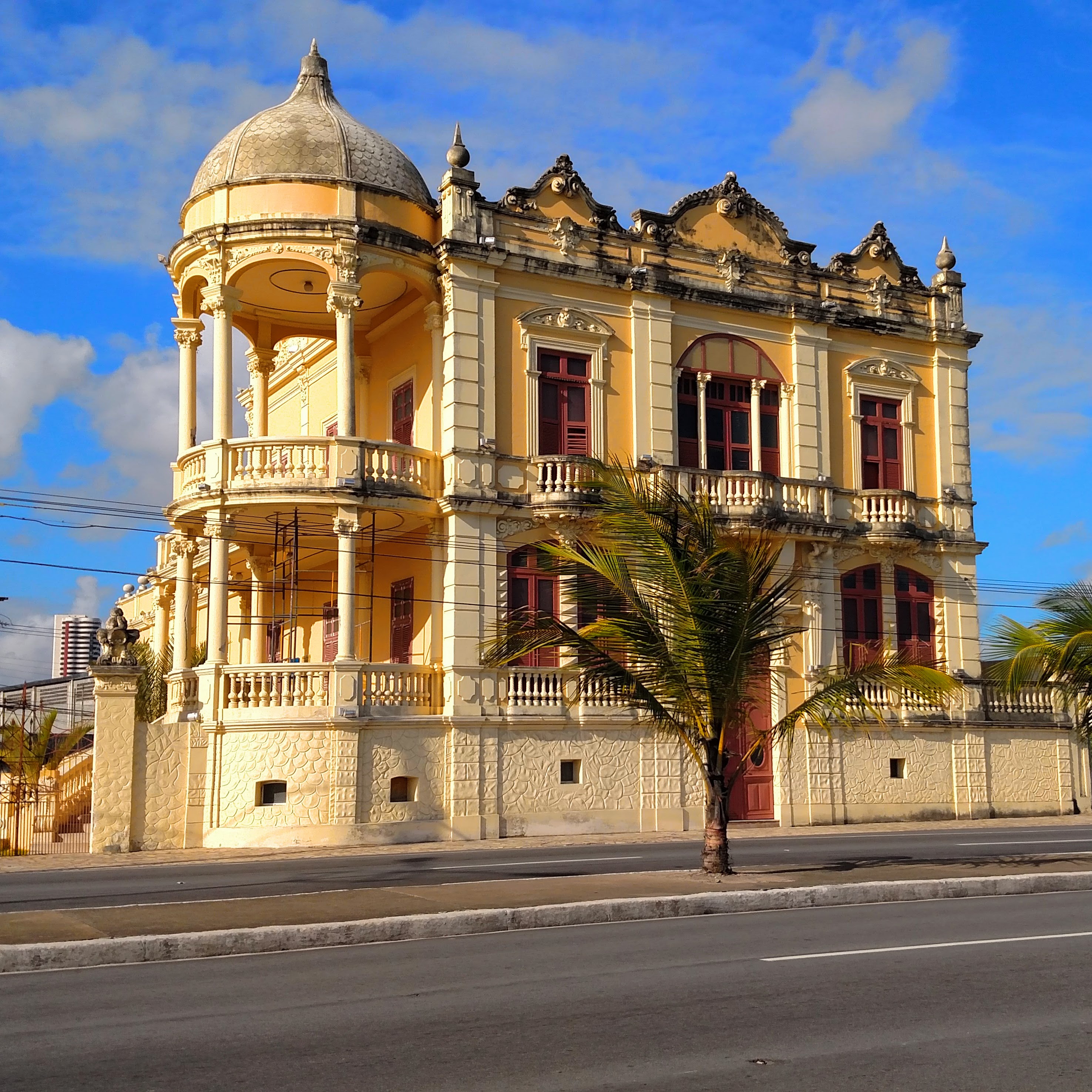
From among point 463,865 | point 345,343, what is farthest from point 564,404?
point 463,865

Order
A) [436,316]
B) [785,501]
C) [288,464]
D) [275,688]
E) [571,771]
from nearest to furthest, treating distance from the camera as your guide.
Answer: [275,688] < [288,464] < [571,771] < [436,316] < [785,501]

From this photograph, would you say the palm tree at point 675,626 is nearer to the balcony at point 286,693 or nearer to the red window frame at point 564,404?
the balcony at point 286,693

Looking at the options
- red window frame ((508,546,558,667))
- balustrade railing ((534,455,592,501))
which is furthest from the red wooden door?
balustrade railing ((534,455,592,501))

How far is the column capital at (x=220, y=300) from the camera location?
86.1 feet

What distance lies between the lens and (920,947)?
1113cm

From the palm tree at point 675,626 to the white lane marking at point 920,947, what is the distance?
4.87 meters

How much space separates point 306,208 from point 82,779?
13575 millimetres

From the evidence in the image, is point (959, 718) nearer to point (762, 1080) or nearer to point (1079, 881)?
point (1079, 881)

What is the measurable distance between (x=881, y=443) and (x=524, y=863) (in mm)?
16958

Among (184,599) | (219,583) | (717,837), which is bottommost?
(717,837)

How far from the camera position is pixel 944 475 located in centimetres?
3338

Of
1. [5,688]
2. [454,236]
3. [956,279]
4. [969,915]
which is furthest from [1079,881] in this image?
[5,688]

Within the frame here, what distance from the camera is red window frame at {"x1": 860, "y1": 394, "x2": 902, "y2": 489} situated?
32.8 m

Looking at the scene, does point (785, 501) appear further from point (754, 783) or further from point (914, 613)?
point (754, 783)
